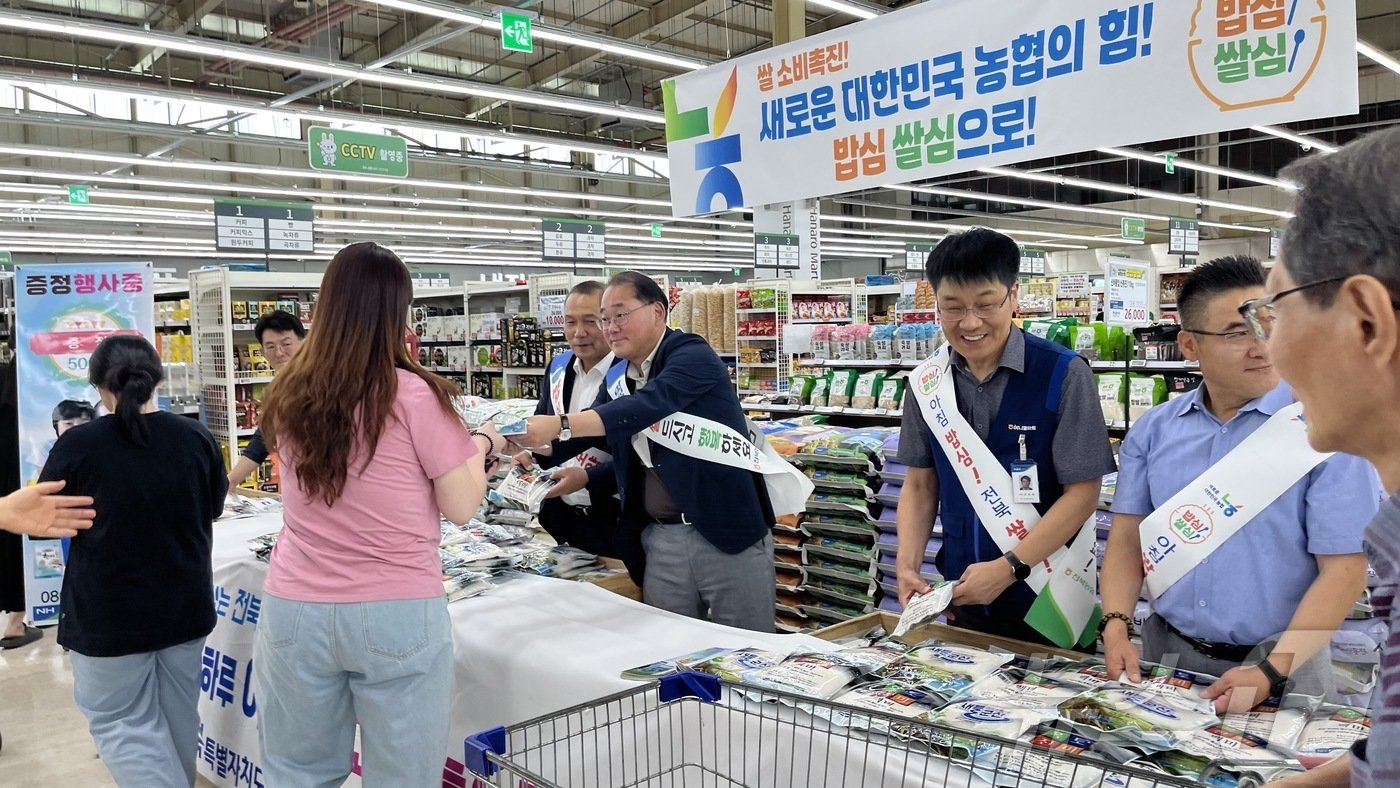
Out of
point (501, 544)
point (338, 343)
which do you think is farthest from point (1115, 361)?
point (338, 343)

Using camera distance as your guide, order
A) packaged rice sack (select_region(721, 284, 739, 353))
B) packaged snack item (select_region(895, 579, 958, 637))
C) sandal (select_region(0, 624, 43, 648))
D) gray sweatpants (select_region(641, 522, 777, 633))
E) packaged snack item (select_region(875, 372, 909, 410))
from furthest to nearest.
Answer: packaged rice sack (select_region(721, 284, 739, 353)), sandal (select_region(0, 624, 43, 648)), packaged snack item (select_region(875, 372, 909, 410)), gray sweatpants (select_region(641, 522, 777, 633)), packaged snack item (select_region(895, 579, 958, 637))

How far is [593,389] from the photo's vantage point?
11.4 ft

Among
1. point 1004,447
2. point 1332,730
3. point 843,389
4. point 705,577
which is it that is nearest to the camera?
point 1332,730

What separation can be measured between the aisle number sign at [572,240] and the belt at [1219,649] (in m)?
11.9

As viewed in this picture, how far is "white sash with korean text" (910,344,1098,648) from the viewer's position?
228 centimetres

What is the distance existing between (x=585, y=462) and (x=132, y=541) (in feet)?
4.56

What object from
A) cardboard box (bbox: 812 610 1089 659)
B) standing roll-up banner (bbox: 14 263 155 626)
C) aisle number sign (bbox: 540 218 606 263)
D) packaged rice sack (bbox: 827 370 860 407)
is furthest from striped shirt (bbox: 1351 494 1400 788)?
aisle number sign (bbox: 540 218 606 263)

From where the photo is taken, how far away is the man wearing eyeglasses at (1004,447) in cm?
223

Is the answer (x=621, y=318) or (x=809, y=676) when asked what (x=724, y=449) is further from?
(x=809, y=676)

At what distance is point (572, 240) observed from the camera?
13.8 meters

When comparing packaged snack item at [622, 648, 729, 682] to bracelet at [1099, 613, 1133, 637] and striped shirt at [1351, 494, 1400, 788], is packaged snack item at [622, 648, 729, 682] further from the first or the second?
Answer: striped shirt at [1351, 494, 1400, 788]

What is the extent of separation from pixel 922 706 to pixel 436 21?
1444cm

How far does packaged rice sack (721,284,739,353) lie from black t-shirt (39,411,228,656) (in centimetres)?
691

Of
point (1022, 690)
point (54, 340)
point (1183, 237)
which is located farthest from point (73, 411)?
point (1183, 237)
